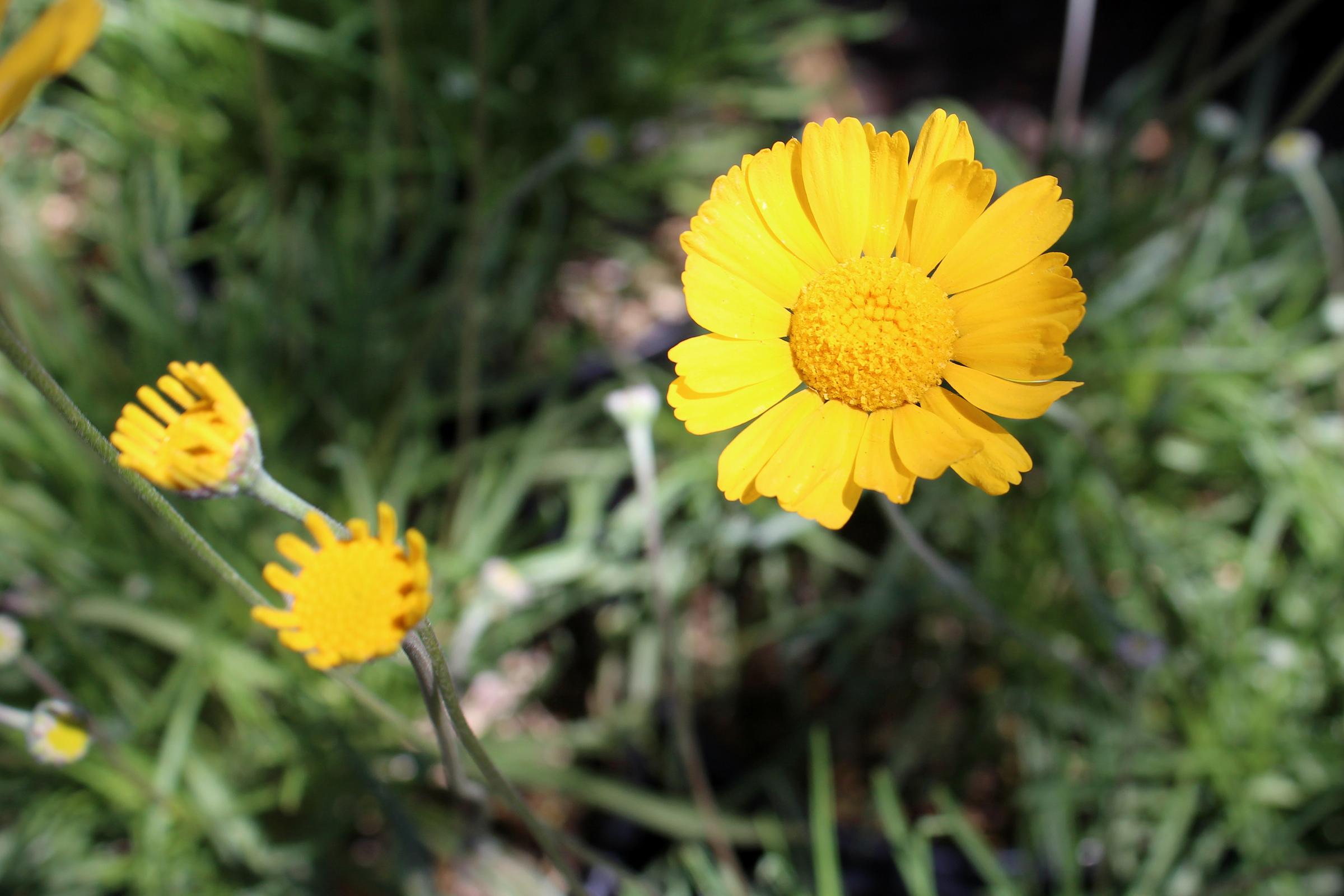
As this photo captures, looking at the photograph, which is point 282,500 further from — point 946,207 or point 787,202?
point 946,207

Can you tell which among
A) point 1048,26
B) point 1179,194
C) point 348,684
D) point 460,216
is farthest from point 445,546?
point 1048,26

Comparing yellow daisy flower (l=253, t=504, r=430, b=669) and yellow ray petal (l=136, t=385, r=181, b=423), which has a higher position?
yellow ray petal (l=136, t=385, r=181, b=423)

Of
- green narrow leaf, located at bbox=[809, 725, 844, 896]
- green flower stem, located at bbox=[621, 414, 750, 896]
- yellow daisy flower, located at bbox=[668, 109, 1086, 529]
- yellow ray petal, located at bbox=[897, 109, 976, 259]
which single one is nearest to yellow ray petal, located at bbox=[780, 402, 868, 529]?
yellow daisy flower, located at bbox=[668, 109, 1086, 529]

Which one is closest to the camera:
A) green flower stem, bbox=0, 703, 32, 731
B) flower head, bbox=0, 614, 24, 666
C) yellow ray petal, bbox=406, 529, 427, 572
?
yellow ray petal, bbox=406, 529, 427, 572

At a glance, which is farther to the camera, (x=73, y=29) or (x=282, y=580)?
(x=282, y=580)

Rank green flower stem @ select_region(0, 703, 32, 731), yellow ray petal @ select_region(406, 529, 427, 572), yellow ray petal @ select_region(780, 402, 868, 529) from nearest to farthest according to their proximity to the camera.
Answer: yellow ray petal @ select_region(406, 529, 427, 572), yellow ray petal @ select_region(780, 402, 868, 529), green flower stem @ select_region(0, 703, 32, 731)

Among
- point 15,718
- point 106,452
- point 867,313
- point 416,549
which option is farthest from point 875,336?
point 15,718

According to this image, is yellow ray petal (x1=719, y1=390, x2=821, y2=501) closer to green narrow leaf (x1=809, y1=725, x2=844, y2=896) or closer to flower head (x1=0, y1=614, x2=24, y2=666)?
green narrow leaf (x1=809, y1=725, x2=844, y2=896)
